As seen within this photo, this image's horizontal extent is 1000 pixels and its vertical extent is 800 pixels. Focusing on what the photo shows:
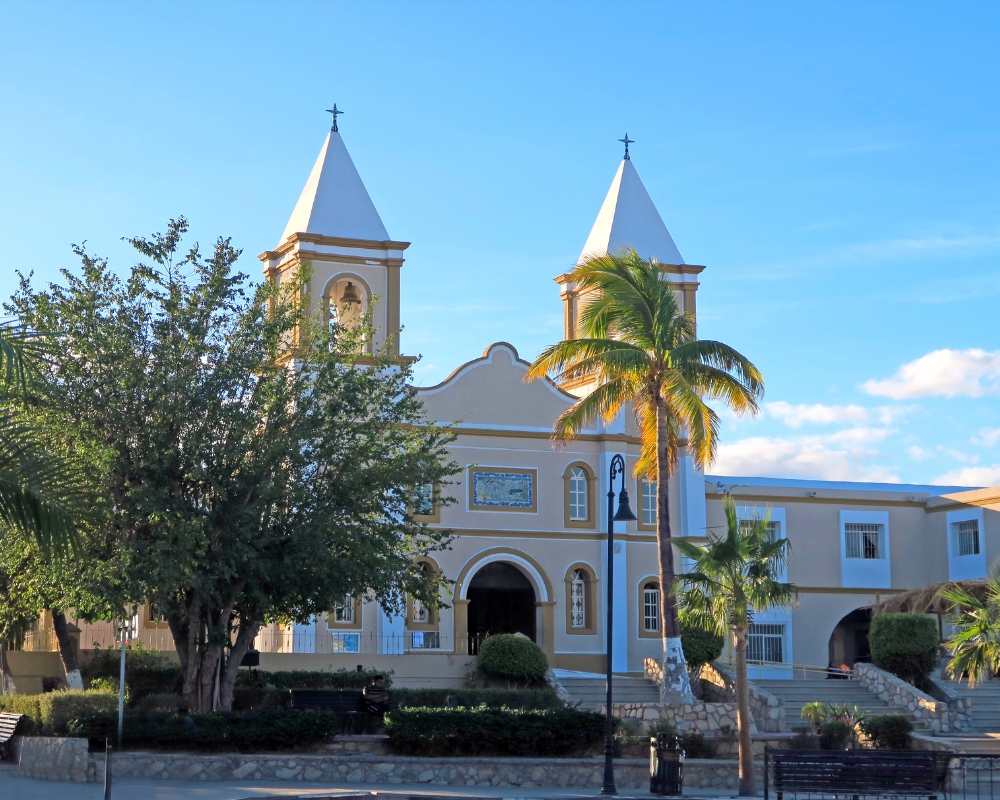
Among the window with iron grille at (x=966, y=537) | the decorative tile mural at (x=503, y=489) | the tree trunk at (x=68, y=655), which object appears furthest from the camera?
the window with iron grille at (x=966, y=537)

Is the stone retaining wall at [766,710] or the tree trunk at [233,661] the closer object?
the tree trunk at [233,661]

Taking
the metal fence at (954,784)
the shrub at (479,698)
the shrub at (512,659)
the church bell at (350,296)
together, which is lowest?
the metal fence at (954,784)

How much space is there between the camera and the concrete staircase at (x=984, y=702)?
29.0m

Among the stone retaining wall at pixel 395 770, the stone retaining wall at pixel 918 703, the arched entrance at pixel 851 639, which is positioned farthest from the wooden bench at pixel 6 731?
the arched entrance at pixel 851 639

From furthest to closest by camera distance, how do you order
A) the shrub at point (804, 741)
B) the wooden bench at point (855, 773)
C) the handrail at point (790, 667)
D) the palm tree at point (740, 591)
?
1. the handrail at point (790, 667)
2. the shrub at point (804, 741)
3. the palm tree at point (740, 591)
4. the wooden bench at point (855, 773)

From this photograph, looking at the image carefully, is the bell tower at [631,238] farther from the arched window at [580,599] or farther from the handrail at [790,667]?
the handrail at [790,667]

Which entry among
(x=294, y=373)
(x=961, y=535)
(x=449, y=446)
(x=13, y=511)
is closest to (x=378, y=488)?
(x=294, y=373)

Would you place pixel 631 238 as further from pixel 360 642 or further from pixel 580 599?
pixel 360 642

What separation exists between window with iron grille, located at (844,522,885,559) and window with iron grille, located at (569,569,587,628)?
8.82 m

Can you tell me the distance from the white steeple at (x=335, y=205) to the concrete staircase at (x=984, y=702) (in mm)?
17822

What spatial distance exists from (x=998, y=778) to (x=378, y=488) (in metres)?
12.3

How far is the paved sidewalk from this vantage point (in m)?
18.1

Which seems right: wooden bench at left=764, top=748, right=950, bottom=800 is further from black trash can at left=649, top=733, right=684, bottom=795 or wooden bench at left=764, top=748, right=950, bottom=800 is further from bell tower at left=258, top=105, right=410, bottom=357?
bell tower at left=258, top=105, right=410, bottom=357

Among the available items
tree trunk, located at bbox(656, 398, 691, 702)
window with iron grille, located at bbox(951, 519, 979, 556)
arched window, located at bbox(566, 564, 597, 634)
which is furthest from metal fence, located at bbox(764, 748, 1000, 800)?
window with iron grille, located at bbox(951, 519, 979, 556)
